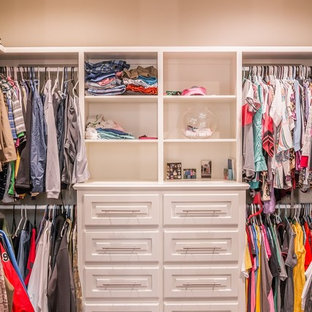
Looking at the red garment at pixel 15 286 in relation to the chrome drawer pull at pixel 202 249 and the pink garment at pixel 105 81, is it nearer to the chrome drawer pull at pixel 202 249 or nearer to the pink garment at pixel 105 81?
the chrome drawer pull at pixel 202 249

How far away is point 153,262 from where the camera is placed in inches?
102

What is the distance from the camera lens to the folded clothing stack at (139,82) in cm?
276

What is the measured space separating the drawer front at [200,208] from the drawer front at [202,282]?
35 cm

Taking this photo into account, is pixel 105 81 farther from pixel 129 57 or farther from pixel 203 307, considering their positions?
pixel 203 307

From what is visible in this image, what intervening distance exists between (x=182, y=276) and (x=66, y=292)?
84 cm

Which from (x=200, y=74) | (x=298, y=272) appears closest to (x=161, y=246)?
(x=298, y=272)

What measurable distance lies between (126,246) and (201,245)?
544 millimetres

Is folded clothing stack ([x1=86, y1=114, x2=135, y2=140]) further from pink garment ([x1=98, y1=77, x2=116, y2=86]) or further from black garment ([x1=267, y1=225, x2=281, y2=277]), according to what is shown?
black garment ([x1=267, y1=225, x2=281, y2=277])

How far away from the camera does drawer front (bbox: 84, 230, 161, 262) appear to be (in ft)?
8.49

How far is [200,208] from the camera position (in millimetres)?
2592

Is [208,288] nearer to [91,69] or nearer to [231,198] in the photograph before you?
[231,198]

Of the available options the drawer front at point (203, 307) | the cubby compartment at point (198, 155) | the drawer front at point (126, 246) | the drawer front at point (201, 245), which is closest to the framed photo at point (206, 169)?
the cubby compartment at point (198, 155)

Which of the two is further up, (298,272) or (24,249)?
(24,249)

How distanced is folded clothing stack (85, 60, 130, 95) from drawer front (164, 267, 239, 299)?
1.43 meters
